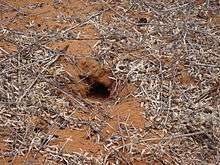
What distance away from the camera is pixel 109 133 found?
10.3ft

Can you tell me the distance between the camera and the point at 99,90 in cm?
364

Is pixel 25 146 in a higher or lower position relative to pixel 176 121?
higher

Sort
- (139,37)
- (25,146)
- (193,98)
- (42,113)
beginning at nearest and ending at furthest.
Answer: (25,146) → (42,113) → (193,98) → (139,37)

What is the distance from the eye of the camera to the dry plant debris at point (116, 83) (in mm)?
3016

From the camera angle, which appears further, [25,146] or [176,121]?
[176,121]

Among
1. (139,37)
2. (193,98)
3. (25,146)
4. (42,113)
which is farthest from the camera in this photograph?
(139,37)

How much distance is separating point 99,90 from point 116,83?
0.15 m

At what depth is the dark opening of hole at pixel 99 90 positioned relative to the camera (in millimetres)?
3594

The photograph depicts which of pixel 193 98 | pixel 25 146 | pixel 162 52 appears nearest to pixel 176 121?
pixel 193 98

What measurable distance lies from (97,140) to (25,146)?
1.45ft

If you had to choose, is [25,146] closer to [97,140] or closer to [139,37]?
[97,140]

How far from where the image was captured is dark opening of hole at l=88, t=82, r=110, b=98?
11.8 ft

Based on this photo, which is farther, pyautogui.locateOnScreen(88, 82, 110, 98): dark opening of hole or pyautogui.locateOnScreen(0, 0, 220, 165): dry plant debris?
pyautogui.locateOnScreen(88, 82, 110, 98): dark opening of hole

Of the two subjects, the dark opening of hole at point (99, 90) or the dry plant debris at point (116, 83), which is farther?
the dark opening of hole at point (99, 90)
